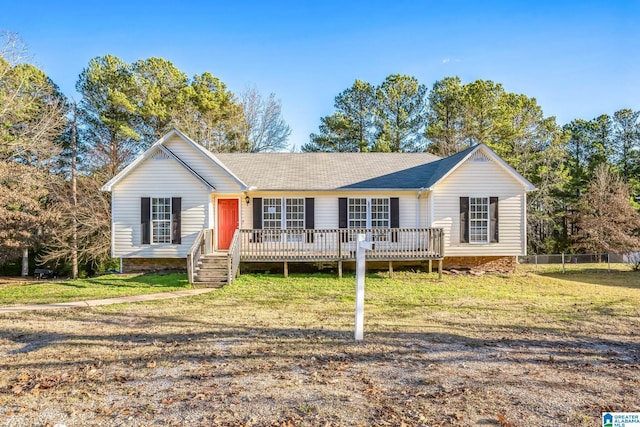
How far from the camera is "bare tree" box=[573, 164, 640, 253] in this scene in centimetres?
2214

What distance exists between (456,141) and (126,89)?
24206 millimetres

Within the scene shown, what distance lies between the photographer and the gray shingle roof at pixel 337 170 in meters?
15.2

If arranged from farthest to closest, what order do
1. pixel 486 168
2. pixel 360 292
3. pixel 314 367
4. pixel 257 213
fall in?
1. pixel 257 213
2. pixel 486 168
3. pixel 360 292
4. pixel 314 367

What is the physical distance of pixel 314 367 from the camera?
5.10 metres

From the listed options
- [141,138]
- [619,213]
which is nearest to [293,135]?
[141,138]

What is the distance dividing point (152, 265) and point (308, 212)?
677 cm

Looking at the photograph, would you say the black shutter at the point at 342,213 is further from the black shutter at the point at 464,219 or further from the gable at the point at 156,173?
the gable at the point at 156,173

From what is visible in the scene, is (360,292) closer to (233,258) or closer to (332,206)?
(233,258)

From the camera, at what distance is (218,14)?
1439cm

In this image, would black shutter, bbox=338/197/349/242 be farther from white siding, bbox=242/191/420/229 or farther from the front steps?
the front steps

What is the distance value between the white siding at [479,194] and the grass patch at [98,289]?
10.2 meters

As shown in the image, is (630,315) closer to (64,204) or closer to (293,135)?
(64,204)

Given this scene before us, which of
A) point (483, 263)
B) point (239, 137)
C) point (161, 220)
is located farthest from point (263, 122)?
point (483, 263)

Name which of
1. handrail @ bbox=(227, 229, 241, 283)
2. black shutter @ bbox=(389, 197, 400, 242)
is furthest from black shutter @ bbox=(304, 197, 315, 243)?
black shutter @ bbox=(389, 197, 400, 242)
